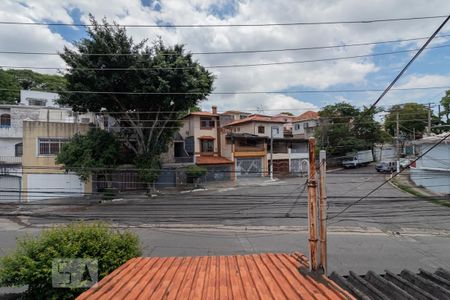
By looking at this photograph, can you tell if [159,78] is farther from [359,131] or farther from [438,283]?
[359,131]

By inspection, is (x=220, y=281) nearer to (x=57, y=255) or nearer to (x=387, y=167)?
(x=57, y=255)

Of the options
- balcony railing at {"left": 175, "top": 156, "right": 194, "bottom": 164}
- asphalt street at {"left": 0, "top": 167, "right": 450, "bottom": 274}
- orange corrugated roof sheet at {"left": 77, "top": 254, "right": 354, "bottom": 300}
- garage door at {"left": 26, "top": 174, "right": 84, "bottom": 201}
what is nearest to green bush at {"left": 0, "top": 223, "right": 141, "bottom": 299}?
orange corrugated roof sheet at {"left": 77, "top": 254, "right": 354, "bottom": 300}

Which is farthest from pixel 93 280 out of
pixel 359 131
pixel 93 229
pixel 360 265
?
pixel 359 131

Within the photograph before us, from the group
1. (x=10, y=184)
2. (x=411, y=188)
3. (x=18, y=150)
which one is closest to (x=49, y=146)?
(x=10, y=184)

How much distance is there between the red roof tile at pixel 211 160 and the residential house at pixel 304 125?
22165 millimetres

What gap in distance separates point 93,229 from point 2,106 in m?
30.2

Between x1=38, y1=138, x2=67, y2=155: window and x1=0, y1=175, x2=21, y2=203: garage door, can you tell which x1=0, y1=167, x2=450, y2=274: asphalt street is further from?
x1=38, y1=138, x2=67, y2=155: window

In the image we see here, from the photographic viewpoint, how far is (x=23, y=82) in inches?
1868

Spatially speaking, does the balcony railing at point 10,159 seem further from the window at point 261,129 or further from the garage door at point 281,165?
the garage door at point 281,165

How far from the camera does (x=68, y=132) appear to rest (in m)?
26.6

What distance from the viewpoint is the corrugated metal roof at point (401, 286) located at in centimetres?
394

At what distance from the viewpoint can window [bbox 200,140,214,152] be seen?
34.6 m

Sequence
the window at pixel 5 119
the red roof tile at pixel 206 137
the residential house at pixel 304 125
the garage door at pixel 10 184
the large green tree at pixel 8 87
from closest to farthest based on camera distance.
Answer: the garage door at pixel 10 184
the window at pixel 5 119
the red roof tile at pixel 206 137
the large green tree at pixel 8 87
the residential house at pixel 304 125

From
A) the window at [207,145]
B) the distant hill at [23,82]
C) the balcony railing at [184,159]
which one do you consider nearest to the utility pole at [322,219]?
the balcony railing at [184,159]
